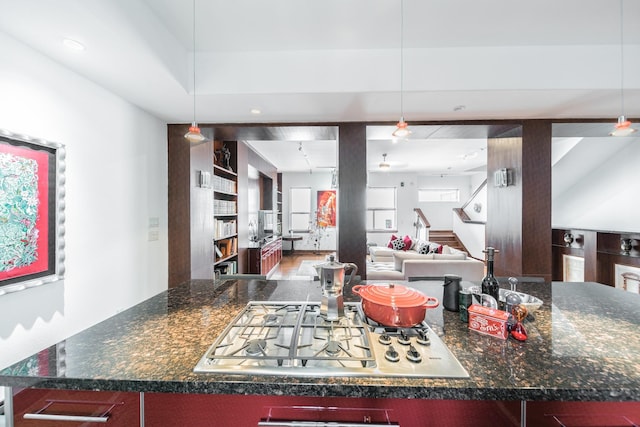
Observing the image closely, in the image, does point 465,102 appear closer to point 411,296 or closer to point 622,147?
point 411,296

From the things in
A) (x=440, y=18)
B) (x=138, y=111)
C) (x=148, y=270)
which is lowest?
(x=148, y=270)

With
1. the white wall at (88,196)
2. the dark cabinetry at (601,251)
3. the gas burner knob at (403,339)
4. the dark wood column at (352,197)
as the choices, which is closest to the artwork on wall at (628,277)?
the dark cabinetry at (601,251)

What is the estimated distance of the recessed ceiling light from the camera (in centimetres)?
148

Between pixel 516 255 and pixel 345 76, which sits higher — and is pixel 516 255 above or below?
below

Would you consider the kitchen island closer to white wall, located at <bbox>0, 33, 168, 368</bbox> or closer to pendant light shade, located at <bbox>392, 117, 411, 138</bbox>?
white wall, located at <bbox>0, 33, 168, 368</bbox>

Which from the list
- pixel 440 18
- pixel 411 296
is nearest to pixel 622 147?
pixel 440 18

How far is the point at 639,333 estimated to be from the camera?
1029 mm

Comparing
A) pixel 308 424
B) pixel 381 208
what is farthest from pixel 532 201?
pixel 381 208

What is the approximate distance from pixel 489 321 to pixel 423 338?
0.30m

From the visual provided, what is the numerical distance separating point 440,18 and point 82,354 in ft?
8.52

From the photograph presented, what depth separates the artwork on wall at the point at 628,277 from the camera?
10.6ft

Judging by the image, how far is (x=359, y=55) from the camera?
6.89 feet

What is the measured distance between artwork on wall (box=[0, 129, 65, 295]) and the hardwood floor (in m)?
3.99

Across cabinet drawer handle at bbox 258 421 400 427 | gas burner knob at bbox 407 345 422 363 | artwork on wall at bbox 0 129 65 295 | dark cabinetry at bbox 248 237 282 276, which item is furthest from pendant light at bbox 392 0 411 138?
dark cabinetry at bbox 248 237 282 276
